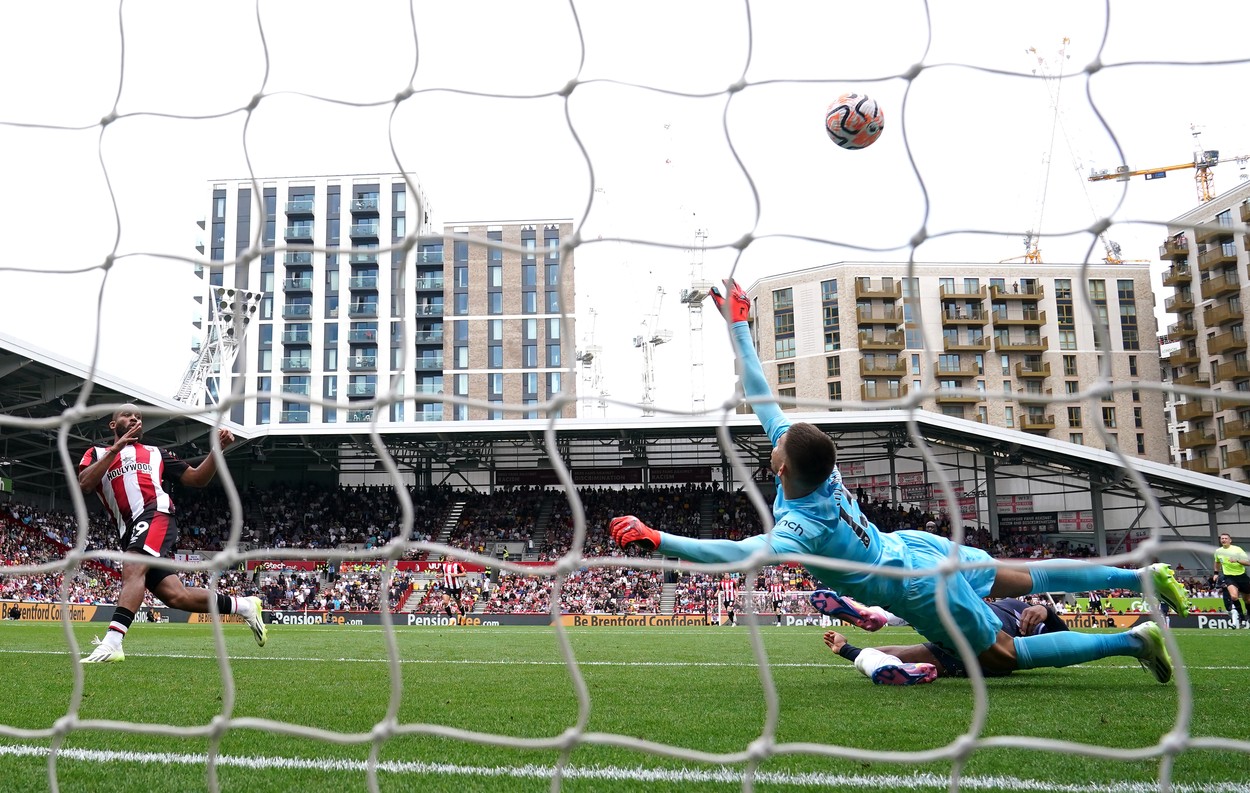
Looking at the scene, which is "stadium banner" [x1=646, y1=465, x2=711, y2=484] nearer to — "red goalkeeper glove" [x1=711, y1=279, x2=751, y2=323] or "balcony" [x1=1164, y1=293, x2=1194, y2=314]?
"red goalkeeper glove" [x1=711, y1=279, x2=751, y2=323]

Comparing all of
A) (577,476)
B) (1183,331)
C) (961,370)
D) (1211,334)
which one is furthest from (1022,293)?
Answer: (577,476)

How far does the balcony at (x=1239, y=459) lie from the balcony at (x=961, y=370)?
16141 millimetres

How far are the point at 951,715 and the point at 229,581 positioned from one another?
1080 inches

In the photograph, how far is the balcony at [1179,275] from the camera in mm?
59500

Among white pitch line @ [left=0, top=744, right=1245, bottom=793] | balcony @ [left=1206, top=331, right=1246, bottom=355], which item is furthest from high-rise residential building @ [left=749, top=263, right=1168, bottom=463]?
white pitch line @ [left=0, top=744, right=1245, bottom=793]

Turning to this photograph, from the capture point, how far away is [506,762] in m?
3.53

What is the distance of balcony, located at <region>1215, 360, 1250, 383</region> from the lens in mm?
55250

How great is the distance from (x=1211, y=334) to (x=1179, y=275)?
3.98 m

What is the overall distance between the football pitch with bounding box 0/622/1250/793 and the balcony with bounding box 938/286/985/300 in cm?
6210

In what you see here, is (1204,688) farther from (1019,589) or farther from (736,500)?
(736,500)

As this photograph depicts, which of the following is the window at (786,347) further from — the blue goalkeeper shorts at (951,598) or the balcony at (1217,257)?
the blue goalkeeper shorts at (951,598)

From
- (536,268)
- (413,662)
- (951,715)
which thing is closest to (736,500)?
(413,662)

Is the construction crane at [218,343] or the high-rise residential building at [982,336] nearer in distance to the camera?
the construction crane at [218,343]

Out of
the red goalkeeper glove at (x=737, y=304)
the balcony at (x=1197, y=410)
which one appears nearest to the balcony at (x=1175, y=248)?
the balcony at (x=1197, y=410)
